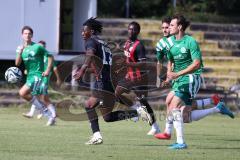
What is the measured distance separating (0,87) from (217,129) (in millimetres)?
9924

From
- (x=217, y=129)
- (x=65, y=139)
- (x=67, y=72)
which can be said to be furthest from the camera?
(x=67, y=72)

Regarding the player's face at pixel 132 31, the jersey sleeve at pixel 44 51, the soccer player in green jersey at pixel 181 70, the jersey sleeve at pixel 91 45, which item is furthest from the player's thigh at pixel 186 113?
the jersey sleeve at pixel 44 51

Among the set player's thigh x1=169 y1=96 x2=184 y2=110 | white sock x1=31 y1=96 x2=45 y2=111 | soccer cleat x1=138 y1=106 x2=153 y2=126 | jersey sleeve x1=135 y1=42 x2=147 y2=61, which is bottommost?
white sock x1=31 y1=96 x2=45 y2=111

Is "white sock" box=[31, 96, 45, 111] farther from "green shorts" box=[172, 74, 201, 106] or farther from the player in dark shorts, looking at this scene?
"green shorts" box=[172, 74, 201, 106]

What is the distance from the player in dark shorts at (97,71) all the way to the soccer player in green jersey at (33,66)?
5044 millimetres

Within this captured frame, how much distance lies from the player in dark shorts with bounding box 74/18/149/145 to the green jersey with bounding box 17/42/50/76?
5455 mm

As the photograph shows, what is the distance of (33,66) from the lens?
1897 cm

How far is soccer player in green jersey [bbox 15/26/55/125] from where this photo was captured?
1856cm

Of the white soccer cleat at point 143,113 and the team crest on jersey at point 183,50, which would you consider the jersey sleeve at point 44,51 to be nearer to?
the white soccer cleat at point 143,113

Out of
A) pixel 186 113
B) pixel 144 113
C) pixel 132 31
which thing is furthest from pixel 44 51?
pixel 186 113

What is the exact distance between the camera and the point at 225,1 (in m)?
33.0

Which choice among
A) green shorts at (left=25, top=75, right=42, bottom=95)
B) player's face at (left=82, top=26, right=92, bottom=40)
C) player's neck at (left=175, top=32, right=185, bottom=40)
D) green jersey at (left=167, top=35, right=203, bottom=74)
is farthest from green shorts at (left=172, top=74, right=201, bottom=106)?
green shorts at (left=25, top=75, right=42, bottom=95)

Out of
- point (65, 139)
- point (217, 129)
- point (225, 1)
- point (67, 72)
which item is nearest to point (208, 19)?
point (225, 1)

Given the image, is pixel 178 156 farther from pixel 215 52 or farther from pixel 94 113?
pixel 215 52
